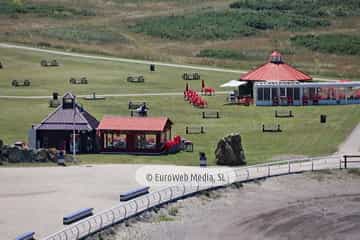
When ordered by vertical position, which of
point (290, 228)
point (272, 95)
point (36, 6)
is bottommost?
point (290, 228)

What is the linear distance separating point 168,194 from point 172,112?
2967 cm

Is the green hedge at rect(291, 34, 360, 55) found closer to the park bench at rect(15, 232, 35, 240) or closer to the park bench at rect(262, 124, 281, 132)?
the park bench at rect(262, 124, 281, 132)

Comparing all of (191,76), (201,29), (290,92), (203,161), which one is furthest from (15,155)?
(201,29)

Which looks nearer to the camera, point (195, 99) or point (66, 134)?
point (66, 134)

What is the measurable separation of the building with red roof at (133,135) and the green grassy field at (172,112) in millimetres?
1401

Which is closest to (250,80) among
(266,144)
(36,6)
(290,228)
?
(266,144)

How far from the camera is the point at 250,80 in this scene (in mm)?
92625

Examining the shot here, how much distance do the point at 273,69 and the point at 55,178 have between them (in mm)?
40415

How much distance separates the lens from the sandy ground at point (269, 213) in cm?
4678

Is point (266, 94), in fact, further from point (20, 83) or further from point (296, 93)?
point (20, 83)

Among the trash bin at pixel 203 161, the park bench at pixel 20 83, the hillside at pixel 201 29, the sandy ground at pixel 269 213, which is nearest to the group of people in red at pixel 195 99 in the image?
the park bench at pixel 20 83

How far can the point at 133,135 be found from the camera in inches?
2532

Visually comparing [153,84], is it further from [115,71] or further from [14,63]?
[14,63]

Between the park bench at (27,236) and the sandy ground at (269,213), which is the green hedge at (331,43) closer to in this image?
the sandy ground at (269,213)
